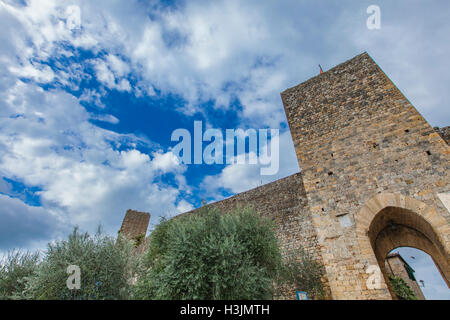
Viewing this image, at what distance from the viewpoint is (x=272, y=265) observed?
7.27 metres

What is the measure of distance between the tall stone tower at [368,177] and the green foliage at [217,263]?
194cm

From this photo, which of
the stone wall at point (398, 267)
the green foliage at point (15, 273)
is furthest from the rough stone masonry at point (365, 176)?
the stone wall at point (398, 267)

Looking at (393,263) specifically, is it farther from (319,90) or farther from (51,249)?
(51,249)

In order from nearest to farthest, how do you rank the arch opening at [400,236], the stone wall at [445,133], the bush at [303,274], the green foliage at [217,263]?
the green foliage at [217,263] → the arch opening at [400,236] → the stone wall at [445,133] → the bush at [303,274]

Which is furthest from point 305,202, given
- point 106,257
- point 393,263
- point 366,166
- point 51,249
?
point 393,263

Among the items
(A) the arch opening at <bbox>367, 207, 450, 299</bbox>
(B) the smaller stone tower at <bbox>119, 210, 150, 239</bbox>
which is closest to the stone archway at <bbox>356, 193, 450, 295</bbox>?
(A) the arch opening at <bbox>367, 207, 450, 299</bbox>

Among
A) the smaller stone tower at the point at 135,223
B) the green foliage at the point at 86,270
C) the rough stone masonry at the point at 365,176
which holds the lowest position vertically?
the green foliage at the point at 86,270

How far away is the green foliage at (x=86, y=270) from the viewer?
6.34m

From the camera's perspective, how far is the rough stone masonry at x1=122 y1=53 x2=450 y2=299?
6121mm

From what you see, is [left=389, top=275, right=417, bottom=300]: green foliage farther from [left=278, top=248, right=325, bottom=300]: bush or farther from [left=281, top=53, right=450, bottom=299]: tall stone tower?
[left=278, top=248, right=325, bottom=300]: bush

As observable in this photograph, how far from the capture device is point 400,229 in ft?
→ 25.3

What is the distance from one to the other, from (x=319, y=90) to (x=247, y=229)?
6687mm

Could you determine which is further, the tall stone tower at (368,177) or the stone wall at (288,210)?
the stone wall at (288,210)

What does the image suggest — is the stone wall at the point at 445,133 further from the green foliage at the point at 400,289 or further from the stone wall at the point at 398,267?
the stone wall at the point at 398,267
